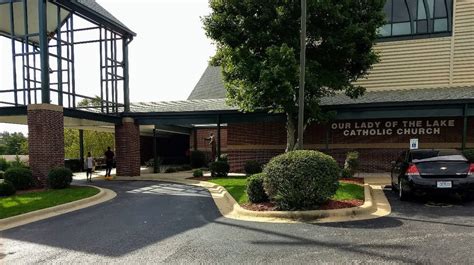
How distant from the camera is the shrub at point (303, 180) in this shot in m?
9.18

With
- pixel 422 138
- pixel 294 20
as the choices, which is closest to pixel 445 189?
pixel 294 20

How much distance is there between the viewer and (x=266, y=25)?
50.2 ft

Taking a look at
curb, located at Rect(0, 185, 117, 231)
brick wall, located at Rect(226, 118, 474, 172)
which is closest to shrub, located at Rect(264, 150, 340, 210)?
curb, located at Rect(0, 185, 117, 231)

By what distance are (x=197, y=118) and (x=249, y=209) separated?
1263 cm

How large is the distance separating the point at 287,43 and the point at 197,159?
16743 millimetres

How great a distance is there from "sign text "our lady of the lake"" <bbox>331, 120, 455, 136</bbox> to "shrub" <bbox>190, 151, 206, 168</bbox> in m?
12.1

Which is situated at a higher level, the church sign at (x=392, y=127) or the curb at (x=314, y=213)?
the church sign at (x=392, y=127)

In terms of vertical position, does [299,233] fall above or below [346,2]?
below

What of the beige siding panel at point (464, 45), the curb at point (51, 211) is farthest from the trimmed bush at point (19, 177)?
the beige siding panel at point (464, 45)

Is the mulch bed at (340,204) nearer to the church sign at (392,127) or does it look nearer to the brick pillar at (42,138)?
the church sign at (392,127)

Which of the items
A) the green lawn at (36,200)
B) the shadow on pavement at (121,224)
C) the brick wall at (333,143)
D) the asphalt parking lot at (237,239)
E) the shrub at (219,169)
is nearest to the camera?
the asphalt parking lot at (237,239)

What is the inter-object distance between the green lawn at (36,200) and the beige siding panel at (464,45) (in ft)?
59.3

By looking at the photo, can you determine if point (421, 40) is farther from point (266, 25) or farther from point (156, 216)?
point (156, 216)

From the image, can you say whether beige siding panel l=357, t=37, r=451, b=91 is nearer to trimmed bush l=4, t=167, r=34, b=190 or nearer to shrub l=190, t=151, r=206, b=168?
shrub l=190, t=151, r=206, b=168
